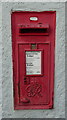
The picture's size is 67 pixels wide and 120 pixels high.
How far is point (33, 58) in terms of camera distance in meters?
2.34

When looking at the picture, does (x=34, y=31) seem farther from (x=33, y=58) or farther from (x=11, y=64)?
(x=11, y=64)

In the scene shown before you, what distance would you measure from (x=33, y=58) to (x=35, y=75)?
0.77 ft

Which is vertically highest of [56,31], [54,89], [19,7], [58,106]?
[19,7]

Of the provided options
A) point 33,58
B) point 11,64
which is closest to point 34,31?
point 33,58

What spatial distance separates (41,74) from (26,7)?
918 millimetres

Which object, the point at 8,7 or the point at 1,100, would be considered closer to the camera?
the point at 8,7

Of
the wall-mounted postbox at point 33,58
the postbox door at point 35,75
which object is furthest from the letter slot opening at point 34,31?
the postbox door at point 35,75

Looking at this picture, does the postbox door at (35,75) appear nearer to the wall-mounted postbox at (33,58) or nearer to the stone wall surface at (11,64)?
the wall-mounted postbox at (33,58)

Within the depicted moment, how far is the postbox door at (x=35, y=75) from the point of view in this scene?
7.63 ft

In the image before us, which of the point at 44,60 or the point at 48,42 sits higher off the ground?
the point at 48,42

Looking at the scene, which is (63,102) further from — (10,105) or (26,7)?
(26,7)

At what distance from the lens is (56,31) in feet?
7.75

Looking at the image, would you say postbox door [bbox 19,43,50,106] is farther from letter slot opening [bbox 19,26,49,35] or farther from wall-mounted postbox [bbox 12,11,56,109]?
letter slot opening [bbox 19,26,49,35]

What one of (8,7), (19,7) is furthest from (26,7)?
(8,7)
